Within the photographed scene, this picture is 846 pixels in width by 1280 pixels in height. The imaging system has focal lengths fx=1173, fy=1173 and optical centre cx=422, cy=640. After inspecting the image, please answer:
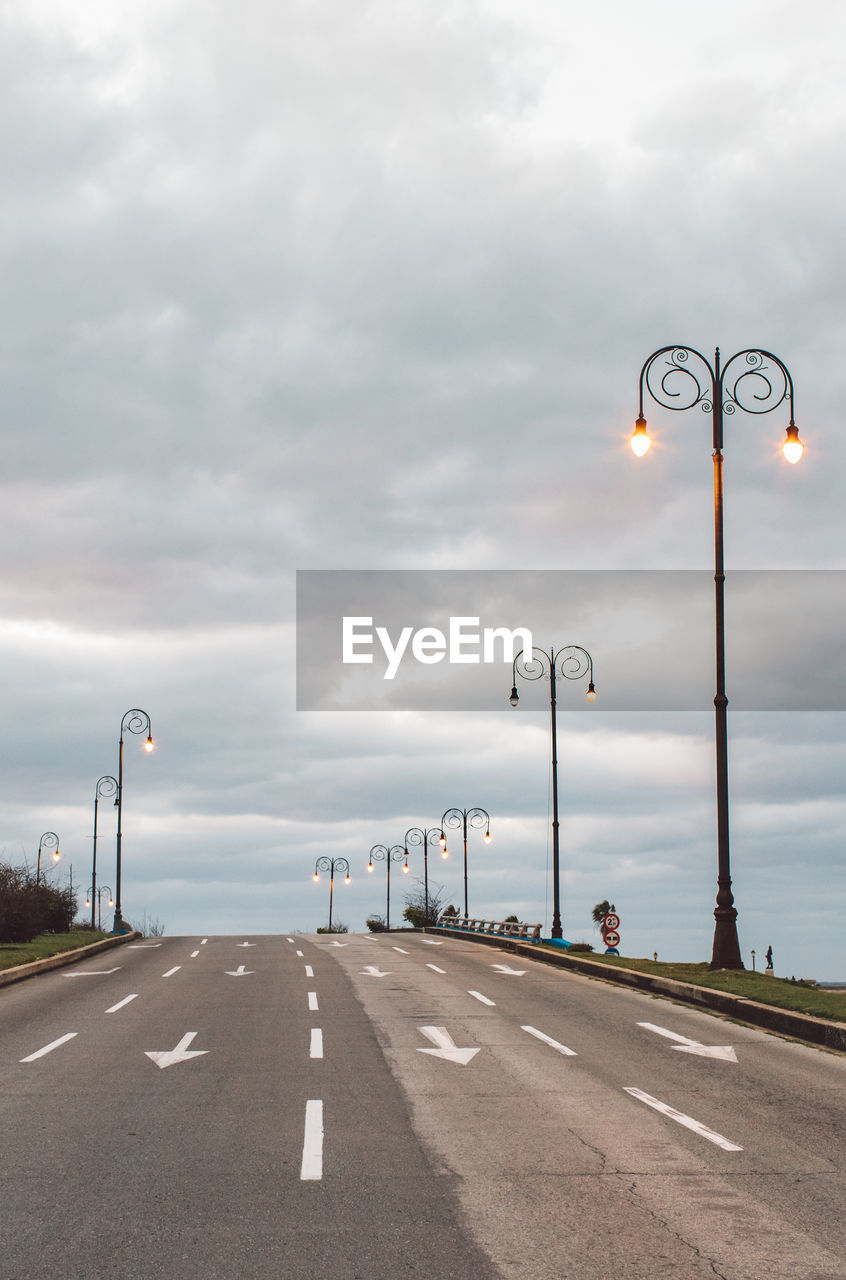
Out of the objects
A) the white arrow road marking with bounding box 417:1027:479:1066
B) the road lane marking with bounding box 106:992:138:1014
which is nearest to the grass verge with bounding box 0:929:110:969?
the road lane marking with bounding box 106:992:138:1014

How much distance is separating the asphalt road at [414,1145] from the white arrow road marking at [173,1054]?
7cm

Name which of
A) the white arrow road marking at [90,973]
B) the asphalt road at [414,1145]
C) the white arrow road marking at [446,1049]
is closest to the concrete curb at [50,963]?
the white arrow road marking at [90,973]

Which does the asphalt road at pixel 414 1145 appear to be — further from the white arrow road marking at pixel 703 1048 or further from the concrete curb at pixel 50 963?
the concrete curb at pixel 50 963

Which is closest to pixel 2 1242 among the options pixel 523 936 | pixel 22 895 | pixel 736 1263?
pixel 736 1263

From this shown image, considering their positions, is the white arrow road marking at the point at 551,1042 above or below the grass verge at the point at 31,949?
above

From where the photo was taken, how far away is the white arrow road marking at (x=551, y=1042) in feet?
47.1

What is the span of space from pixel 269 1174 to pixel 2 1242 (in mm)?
2092

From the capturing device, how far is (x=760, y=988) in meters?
19.1

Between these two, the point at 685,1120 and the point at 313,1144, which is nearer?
the point at 313,1144

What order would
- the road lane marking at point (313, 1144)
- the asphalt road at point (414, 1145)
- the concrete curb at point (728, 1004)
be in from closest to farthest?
1. the asphalt road at point (414, 1145)
2. the road lane marking at point (313, 1144)
3. the concrete curb at point (728, 1004)

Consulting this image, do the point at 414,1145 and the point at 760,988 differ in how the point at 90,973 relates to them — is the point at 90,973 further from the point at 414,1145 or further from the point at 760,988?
the point at 414,1145

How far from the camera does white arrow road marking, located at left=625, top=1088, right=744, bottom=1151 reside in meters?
9.48

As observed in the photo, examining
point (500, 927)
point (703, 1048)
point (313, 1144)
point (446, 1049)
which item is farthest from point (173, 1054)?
point (500, 927)

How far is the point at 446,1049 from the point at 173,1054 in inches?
130
